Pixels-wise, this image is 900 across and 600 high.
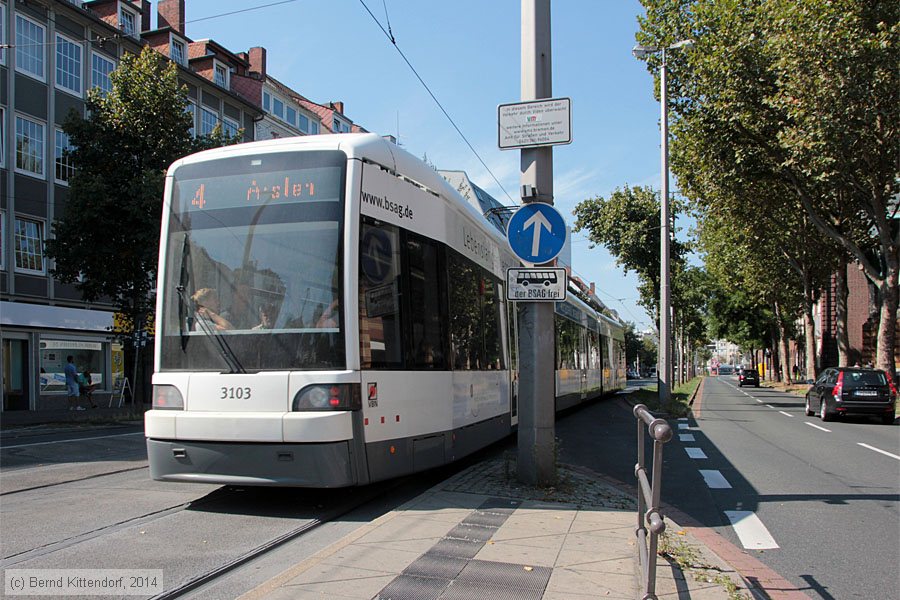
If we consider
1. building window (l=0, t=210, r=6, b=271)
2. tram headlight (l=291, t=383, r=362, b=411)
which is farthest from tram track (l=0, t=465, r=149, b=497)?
building window (l=0, t=210, r=6, b=271)

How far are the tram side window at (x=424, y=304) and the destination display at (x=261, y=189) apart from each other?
110 cm

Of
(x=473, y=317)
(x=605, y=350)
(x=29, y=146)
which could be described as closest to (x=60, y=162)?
(x=29, y=146)

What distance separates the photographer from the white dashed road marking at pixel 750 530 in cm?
600

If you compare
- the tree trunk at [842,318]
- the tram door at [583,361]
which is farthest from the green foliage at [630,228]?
the tram door at [583,361]

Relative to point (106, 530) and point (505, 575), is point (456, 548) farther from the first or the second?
point (106, 530)

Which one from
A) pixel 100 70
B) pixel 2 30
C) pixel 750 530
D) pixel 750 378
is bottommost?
pixel 750 378

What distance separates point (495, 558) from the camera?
4906 mm

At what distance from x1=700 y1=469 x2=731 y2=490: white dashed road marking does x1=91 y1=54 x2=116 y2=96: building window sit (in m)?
28.5

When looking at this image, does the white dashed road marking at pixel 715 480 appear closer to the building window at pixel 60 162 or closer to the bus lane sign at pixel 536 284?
the bus lane sign at pixel 536 284

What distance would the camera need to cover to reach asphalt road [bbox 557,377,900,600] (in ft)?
18.0

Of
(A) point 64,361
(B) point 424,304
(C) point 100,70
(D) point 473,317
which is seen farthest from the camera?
(C) point 100,70

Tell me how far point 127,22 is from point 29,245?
12.8 m

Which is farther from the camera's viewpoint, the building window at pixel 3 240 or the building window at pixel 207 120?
the building window at pixel 207 120

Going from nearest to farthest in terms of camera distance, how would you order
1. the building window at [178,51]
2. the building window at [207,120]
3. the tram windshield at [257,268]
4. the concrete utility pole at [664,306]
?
1. the tram windshield at [257,268]
2. the concrete utility pole at [664,306]
3. the building window at [178,51]
4. the building window at [207,120]
